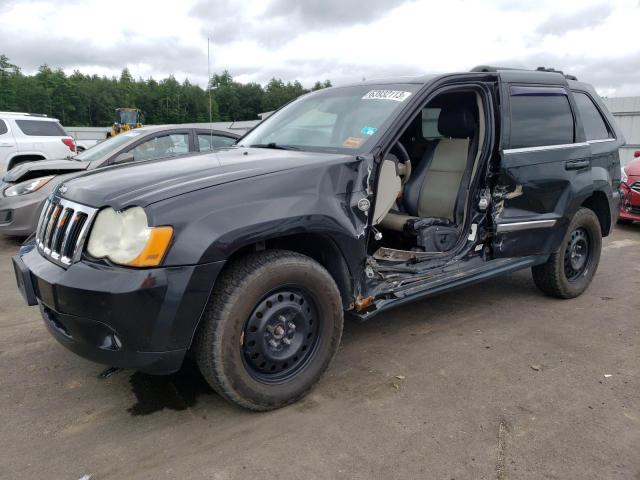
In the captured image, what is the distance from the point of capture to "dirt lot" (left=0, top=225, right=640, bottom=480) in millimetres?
2314

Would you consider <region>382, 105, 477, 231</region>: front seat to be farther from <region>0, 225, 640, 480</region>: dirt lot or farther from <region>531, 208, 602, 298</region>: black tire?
<region>531, 208, 602, 298</region>: black tire

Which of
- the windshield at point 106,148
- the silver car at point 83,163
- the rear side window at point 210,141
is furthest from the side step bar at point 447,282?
the windshield at point 106,148

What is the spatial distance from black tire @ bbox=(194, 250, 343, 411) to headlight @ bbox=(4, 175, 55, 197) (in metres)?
4.93

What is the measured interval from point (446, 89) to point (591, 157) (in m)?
1.69

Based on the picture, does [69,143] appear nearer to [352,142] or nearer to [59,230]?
[59,230]

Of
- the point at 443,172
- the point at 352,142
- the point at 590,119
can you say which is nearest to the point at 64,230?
the point at 352,142

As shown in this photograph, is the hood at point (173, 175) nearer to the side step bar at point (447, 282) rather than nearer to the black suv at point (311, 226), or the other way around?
the black suv at point (311, 226)

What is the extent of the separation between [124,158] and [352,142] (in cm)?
418

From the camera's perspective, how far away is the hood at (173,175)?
241 centimetres

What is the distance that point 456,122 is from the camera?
3.99 m

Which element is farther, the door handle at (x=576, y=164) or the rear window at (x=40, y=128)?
the rear window at (x=40, y=128)

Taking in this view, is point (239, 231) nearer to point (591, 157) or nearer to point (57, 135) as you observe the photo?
point (591, 157)

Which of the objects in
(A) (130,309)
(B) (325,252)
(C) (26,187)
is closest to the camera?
(A) (130,309)

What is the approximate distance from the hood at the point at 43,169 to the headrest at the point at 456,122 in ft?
15.3
